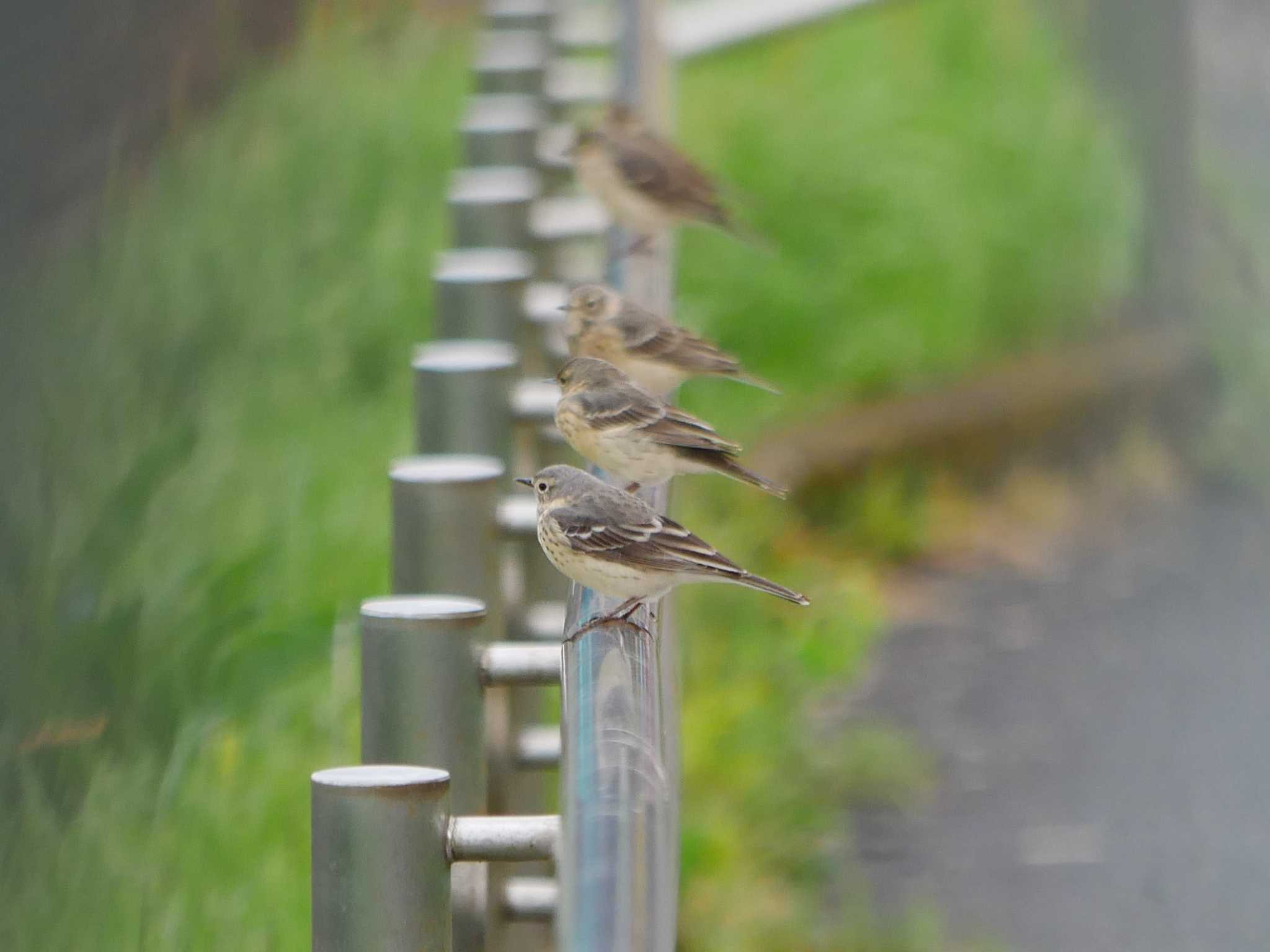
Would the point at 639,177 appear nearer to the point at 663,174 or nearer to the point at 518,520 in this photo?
the point at 663,174

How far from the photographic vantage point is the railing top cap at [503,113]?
602 cm

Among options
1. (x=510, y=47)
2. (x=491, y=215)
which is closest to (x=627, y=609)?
(x=491, y=215)

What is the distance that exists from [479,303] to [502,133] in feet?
5.75

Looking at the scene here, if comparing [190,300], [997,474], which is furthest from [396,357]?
[997,474]

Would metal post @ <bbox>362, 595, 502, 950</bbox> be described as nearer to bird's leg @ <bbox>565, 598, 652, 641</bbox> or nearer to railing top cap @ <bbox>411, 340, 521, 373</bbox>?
bird's leg @ <bbox>565, 598, 652, 641</bbox>

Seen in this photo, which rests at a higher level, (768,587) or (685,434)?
(685,434)

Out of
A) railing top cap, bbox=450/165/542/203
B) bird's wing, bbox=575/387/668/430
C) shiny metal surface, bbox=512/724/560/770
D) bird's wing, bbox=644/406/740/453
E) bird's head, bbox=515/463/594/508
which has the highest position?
railing top cap, bbox=450/165/542/203

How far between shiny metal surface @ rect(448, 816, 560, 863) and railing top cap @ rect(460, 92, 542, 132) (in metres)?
3.88

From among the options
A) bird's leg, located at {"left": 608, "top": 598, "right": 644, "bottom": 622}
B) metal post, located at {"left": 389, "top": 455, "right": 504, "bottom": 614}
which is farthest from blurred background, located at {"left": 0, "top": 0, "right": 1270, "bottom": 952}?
bird's leg, located at {"left": 608, "top": 598, "right": 644, "bottom": 622}

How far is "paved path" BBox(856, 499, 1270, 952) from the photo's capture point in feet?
24.5

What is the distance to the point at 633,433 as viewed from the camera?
3.96m

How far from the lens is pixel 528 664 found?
8.82 ft

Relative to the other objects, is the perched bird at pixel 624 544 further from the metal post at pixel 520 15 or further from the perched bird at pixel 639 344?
the metal post at pixel 520 15

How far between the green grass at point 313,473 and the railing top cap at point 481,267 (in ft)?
1.47
